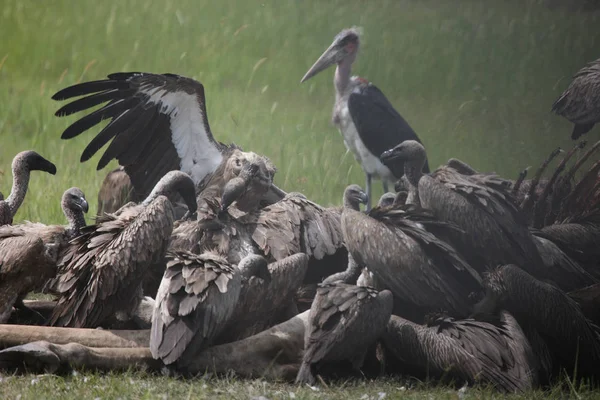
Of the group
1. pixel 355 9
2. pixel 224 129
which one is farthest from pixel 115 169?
pixel 355 9

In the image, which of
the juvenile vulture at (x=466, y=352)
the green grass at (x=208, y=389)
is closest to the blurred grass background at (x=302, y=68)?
the juvenile vulture at (x=466, y=352)

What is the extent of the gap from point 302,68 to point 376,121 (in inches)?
27.2

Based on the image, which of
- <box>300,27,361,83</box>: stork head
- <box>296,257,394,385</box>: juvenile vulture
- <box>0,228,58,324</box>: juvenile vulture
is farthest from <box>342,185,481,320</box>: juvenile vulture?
<box>0,228,58,324</box>: juvenile vulture

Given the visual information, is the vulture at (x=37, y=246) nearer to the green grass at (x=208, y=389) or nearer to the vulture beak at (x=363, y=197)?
the green grass at (x=208, y=389)

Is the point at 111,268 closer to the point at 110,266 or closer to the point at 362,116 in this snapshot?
the point at 110,266

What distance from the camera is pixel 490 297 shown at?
561 centimetres

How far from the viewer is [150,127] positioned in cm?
647

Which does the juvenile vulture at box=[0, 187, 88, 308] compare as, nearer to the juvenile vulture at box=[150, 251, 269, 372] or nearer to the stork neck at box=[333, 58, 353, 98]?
the juvenile vulture at box=[150, 251, 269, 372]

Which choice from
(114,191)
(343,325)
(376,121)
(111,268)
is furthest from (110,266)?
(376,121)

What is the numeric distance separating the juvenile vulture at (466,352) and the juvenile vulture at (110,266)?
4.95ft

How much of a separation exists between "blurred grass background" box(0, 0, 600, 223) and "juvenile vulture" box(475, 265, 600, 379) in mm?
1189

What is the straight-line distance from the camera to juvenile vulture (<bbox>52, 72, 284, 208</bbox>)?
247 inches

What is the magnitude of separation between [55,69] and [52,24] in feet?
1.15

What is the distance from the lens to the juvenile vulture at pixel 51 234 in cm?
550
